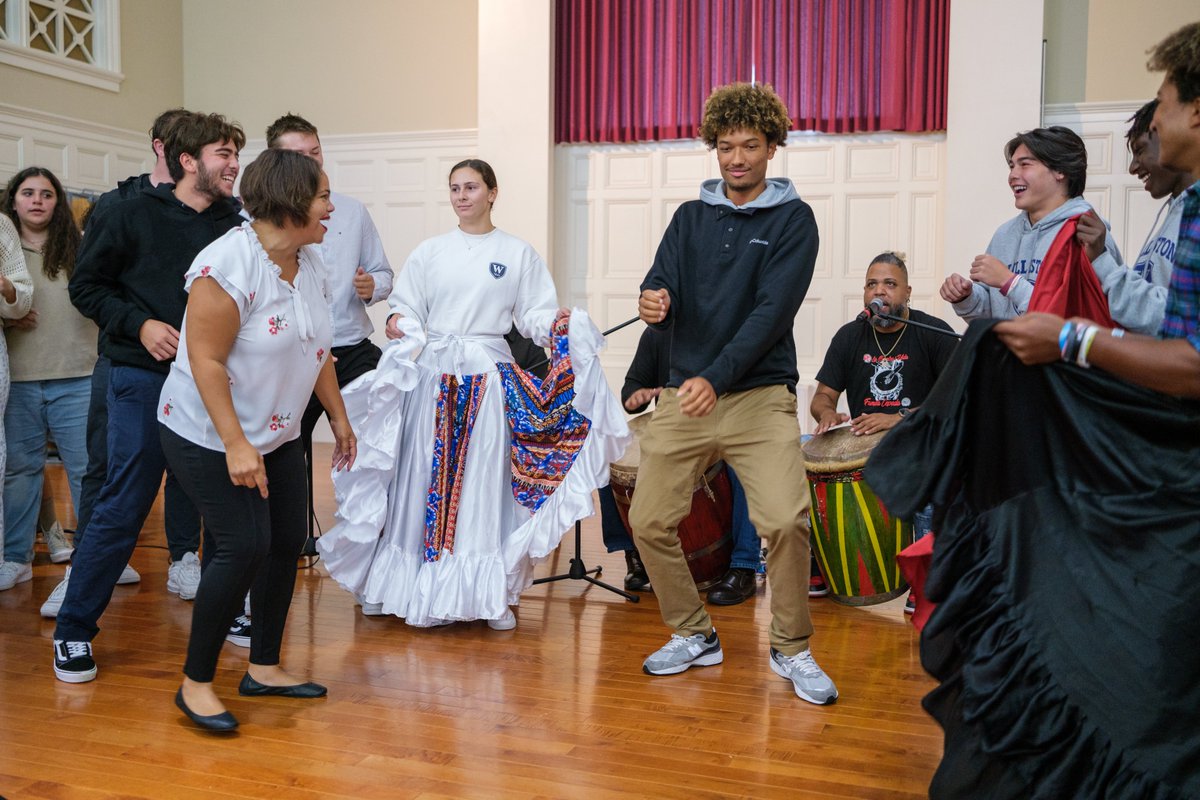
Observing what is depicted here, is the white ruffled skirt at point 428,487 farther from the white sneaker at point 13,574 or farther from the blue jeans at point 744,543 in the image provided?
the white sneaker at point 13,574

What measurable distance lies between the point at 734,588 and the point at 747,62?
4.81 metres

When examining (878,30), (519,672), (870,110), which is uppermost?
(878,30)

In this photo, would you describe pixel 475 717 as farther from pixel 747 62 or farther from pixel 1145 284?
Result: pixel 747 62

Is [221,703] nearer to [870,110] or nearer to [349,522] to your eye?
[349,522]

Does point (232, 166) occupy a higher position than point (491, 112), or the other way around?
point (491, 112)

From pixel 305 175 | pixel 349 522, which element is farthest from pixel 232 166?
pixel 349 522

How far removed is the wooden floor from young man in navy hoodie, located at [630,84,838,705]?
1.00 feet

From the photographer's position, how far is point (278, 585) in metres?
3.05

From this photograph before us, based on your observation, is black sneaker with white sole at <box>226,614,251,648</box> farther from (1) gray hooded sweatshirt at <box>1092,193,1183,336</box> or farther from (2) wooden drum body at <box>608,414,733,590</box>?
(1) gray hooded sweatshirt at <box>1092,193,1183,336</box>

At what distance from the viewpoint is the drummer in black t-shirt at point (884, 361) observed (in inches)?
170

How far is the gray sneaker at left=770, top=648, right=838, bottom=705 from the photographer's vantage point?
3.11 metres

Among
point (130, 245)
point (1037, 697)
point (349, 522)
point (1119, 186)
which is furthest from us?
point (1119, 186)

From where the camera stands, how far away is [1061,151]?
336 centimetres

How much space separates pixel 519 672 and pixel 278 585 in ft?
2.69
